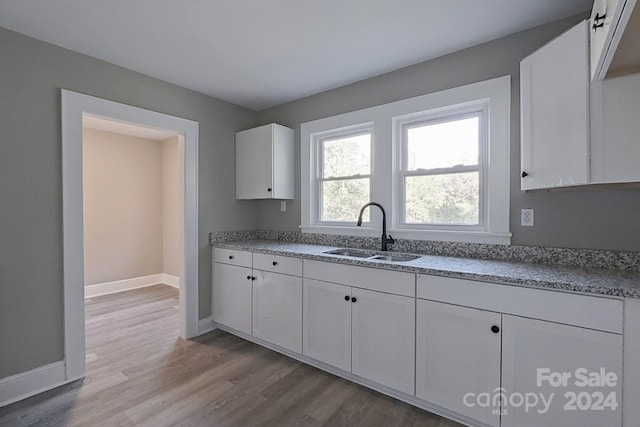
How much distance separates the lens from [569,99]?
4.95 ft

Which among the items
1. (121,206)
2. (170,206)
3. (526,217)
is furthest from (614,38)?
(121,206)

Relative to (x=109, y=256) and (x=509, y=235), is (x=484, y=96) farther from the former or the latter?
(x=109, y=256)

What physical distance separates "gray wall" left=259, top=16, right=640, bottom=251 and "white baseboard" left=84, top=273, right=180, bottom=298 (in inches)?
162

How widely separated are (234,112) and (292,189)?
108 centimetres

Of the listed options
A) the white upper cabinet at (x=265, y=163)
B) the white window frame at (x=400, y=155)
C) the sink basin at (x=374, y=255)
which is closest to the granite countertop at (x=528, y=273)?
the sink basin at (x=374, y=255)

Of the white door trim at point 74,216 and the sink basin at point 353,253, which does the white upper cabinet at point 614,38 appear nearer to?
the sink basin at point 353,253

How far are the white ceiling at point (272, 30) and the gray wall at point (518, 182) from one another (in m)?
0.08

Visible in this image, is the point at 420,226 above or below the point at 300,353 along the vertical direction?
above

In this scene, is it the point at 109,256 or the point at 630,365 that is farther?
the point at 109,256

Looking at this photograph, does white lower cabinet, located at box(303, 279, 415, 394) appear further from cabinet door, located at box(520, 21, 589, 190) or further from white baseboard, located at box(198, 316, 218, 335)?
white baseboard, located at box(198, 316, 218, 335)

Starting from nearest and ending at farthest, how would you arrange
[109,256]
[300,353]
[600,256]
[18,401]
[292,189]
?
[600,256] → [18,401] → [300,353] → [292,189] → [109,256]

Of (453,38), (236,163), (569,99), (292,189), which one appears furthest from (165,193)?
(569,99)

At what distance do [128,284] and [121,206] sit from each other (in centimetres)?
120

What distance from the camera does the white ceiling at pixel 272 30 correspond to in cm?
177
